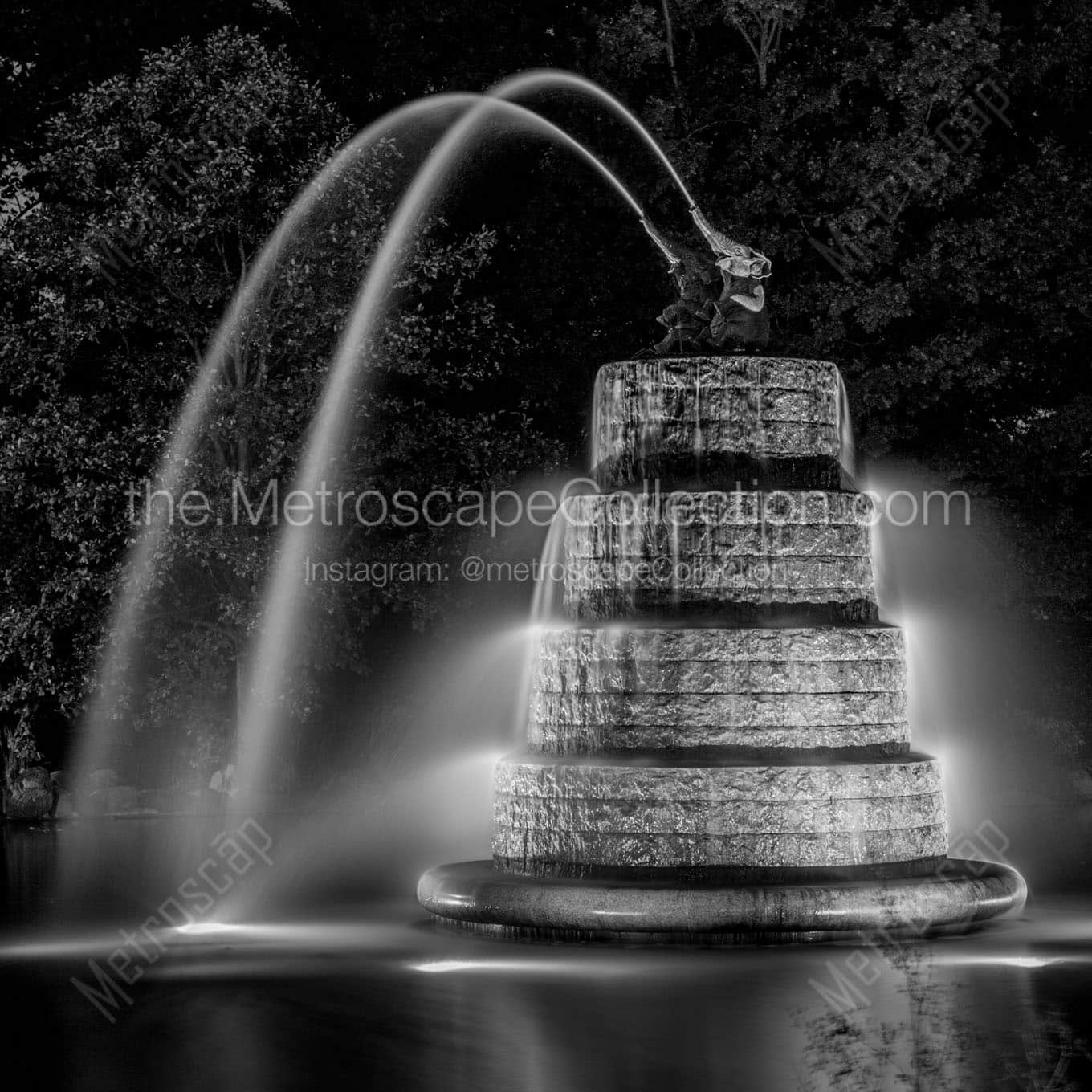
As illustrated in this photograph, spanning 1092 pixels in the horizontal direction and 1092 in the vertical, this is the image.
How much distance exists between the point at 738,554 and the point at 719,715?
1323mm

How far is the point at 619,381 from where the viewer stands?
15930 millimetres

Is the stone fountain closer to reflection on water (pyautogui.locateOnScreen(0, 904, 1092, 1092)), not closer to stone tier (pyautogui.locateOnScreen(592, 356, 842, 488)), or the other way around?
stone tier (pyautogui.locateOnScreen(592, 356, 842, 488))

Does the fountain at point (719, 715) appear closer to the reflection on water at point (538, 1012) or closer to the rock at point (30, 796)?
the reflection on water at point (538, 1012)

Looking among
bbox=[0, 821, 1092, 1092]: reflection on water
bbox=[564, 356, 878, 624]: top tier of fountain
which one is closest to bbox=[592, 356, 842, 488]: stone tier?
bbox=[564, 356, 878, 624]: top tier of fountain

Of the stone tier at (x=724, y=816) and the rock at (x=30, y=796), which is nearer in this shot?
the stone tier at (x=724, y=816)

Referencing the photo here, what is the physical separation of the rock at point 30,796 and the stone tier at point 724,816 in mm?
14854

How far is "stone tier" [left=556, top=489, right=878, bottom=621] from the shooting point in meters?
15.0

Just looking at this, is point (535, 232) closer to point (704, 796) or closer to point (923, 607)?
point (923, 607)

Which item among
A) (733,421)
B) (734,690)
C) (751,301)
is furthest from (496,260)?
(734,690)

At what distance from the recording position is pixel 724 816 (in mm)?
14031

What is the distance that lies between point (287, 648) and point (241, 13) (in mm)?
12351

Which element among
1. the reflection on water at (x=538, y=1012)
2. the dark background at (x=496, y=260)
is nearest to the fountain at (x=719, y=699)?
the reflection on water at (x=538, y=1012)

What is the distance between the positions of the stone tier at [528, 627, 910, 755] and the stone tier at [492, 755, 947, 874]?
304 mm

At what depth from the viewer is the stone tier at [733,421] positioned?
51.0 ft
